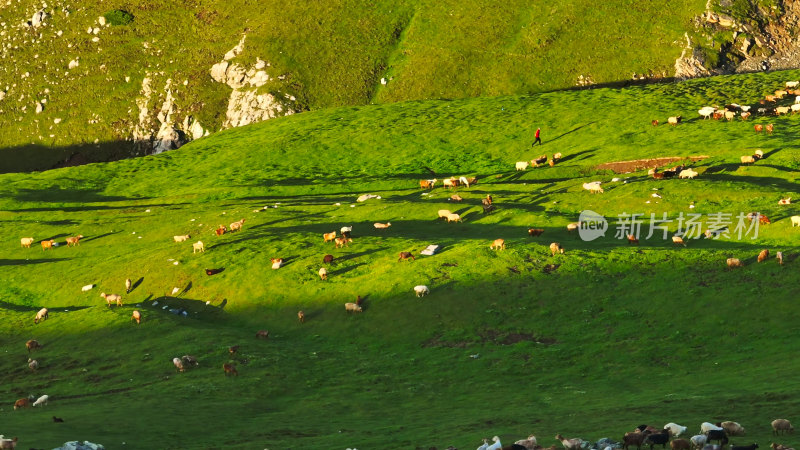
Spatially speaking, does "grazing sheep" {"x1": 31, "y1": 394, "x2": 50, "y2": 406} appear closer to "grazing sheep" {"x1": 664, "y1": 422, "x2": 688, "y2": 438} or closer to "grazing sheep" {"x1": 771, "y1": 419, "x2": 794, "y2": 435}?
"grazing sheep" {"x1": 664, "y1": 422, "x2": 688, "y2": 438}

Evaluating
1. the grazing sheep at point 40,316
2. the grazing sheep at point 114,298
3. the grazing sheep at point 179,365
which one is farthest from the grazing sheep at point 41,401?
the grazing sheep at point 114,298

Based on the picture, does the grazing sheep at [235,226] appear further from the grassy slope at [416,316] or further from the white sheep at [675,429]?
the white sheep at [675,429]

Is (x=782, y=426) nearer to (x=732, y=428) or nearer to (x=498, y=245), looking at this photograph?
(x=732, y=428)

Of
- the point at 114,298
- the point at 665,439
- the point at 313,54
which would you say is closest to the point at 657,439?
the point at 665,439

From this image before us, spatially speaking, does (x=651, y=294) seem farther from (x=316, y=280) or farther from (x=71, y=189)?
(x=71, y=189)

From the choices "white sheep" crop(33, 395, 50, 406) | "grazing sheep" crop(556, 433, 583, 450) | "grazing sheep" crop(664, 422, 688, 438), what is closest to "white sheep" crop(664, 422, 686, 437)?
"grazing sheep" crop(664, 422, 688, 438)
